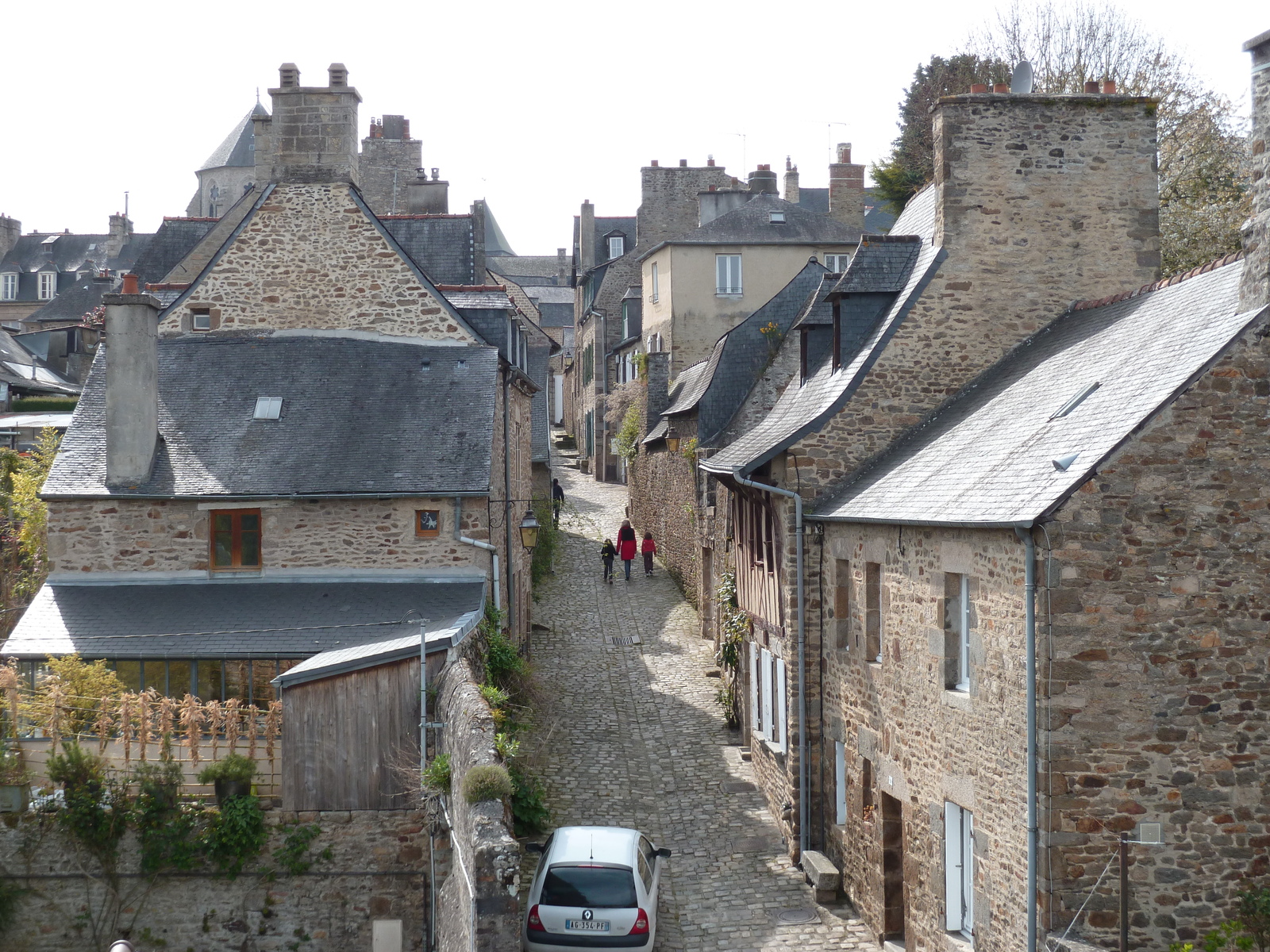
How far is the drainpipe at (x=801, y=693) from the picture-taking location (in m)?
14.1

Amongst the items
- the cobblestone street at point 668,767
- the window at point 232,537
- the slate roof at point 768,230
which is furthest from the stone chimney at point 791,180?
the window at point 232,537

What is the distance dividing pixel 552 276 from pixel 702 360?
52553 mm

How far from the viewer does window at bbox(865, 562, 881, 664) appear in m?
12.6

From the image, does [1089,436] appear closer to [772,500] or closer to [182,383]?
[772,500]

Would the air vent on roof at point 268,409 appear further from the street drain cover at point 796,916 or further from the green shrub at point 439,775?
the street drain cover at point 796,916

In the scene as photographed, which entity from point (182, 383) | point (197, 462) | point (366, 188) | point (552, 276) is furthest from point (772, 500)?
point (552, 276)

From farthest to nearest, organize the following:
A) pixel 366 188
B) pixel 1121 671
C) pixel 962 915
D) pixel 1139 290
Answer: pixel 366 188
pixel 1139 290
pixel 962 915
pixel 1121 671

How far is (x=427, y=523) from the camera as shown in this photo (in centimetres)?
1667

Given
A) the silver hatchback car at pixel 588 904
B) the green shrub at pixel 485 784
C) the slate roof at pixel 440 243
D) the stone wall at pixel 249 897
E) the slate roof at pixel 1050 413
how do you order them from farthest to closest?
1. the slate roof at pixel 440 243
2. the stone wall at pixel 249 897
3. the silver hatchback car at pixel 588 904
4. the green shrub at pixel 485 784
5. the slate roof at pixel 1050 413

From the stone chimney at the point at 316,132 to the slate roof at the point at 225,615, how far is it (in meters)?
6.58

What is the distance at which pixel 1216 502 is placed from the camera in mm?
8969

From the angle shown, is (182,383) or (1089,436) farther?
(182,383)

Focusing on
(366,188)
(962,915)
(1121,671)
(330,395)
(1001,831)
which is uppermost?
(366,188)

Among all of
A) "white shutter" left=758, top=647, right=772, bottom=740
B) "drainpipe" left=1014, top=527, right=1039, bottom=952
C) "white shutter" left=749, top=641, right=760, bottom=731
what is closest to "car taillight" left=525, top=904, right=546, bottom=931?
"drainpipe" left=1014, top=527, right=1039, bottom=952
